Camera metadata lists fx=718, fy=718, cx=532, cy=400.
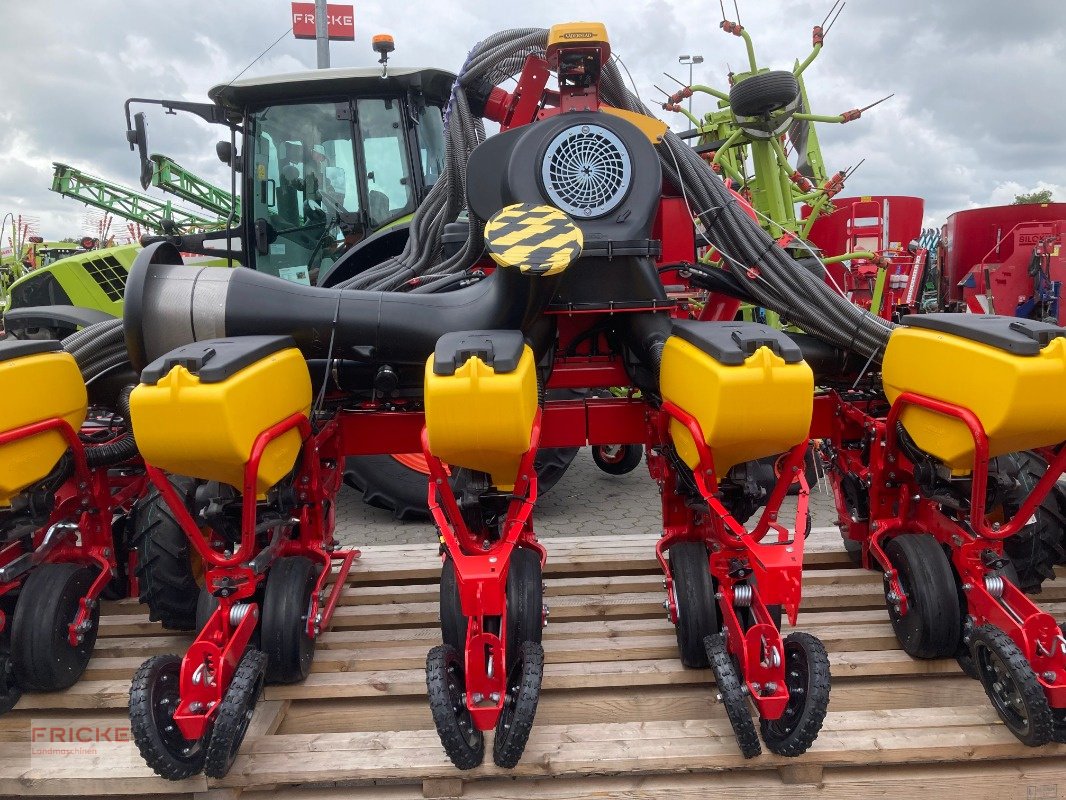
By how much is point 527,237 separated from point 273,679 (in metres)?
1.49

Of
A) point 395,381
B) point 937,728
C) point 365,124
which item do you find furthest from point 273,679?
point 365,124

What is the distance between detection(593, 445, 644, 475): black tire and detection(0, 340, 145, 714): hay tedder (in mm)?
3248

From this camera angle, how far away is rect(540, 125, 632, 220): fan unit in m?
2.15

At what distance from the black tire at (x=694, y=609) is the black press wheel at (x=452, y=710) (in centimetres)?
70

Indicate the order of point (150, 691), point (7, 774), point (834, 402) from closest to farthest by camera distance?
point (150, 691) < point (7, 774) < point (834, 402)

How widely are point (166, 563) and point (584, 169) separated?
1.83 m

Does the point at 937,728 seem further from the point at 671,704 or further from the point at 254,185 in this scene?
the point at 254,185

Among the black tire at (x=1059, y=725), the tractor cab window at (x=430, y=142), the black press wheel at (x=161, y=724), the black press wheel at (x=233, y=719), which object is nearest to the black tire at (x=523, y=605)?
the black press wheel at (x=233, y=719)

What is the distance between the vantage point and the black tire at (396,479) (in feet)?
12.5

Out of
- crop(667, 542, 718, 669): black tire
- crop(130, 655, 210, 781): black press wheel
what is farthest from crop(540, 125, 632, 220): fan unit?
crop(130, 655, 210, 781): black press wheel

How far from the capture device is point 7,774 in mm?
1855

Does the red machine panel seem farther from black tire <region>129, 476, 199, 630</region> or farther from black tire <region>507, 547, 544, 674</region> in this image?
black tire <region>129, 476, 199, 630</region>

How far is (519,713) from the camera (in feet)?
5.63

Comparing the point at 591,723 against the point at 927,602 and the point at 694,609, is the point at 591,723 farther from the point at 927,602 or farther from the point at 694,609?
the point at 927,602
